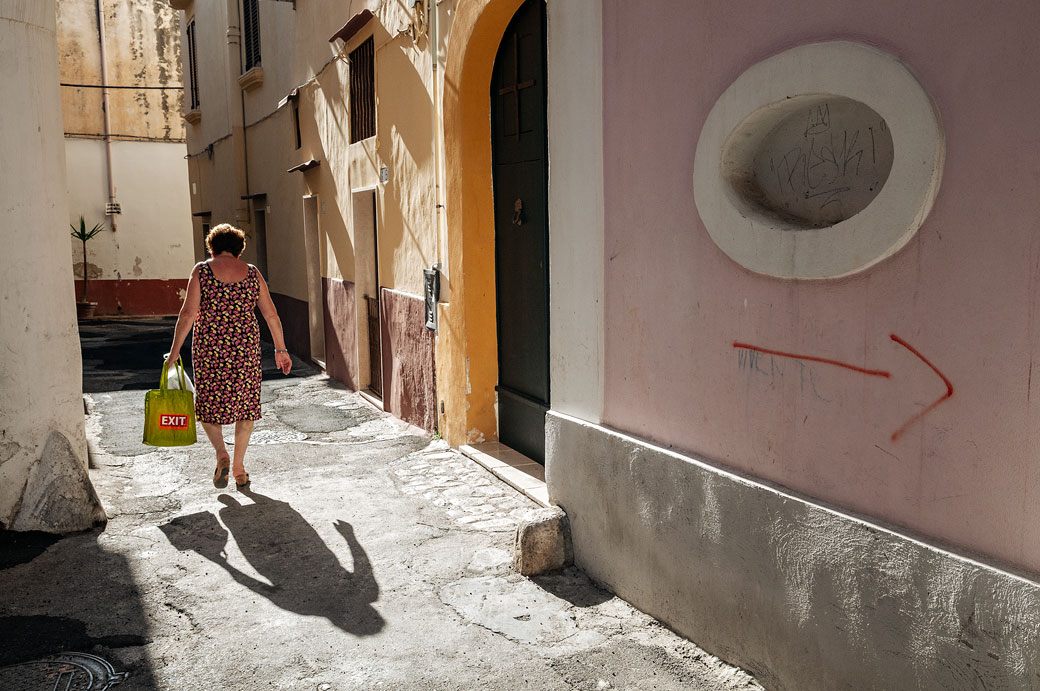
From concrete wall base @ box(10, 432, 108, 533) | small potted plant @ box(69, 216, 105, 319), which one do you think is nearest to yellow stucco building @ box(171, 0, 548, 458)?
concrete wall base @ box(10, 432, 108, 533)

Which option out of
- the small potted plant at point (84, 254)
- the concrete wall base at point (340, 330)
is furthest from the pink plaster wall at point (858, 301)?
the small potted plant at point (84, 254)

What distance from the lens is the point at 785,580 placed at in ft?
9.82

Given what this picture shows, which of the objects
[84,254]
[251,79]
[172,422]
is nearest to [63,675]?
[172,422]

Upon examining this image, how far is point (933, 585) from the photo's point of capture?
8.12 ft

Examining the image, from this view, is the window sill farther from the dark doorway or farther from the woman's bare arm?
the woman's bare arm

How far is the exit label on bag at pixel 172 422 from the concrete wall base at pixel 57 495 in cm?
51

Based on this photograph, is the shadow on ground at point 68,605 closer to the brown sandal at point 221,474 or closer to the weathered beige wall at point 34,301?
the weathered beige wall at point 34,301

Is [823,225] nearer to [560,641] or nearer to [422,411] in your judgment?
[560,641]

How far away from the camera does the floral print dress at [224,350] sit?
5539 mm

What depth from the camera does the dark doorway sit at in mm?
5531

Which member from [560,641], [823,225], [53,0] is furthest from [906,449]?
[53,0]

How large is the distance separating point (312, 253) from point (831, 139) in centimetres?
892

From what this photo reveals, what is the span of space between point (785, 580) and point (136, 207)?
1928 cm

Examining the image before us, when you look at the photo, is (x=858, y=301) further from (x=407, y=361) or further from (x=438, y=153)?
(x=407, y=361)
